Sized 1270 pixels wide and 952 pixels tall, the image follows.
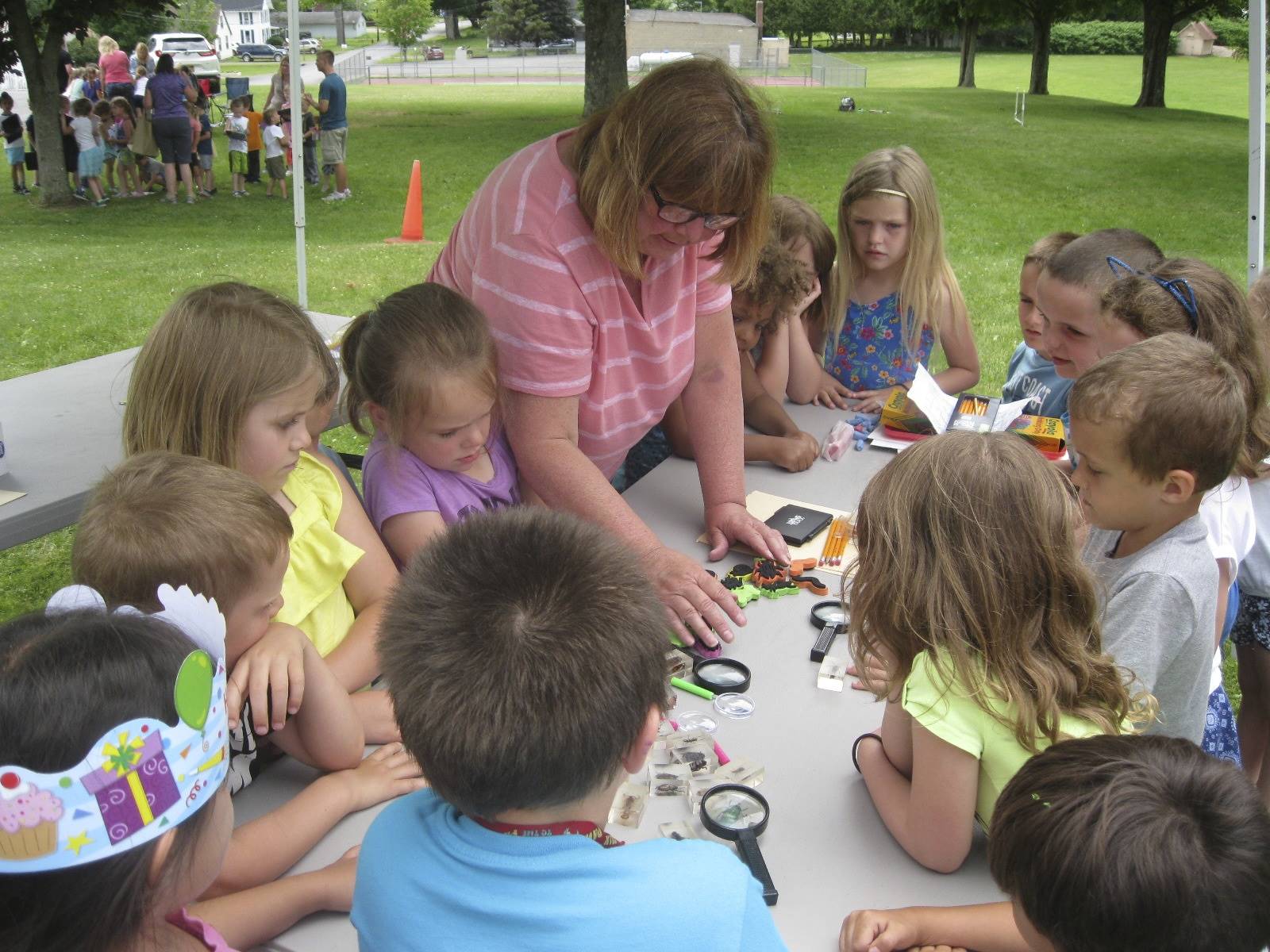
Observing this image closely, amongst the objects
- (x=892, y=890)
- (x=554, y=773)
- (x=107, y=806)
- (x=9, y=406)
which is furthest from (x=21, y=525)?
(x=892, y=890)

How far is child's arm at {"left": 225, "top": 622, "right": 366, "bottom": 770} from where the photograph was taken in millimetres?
1533

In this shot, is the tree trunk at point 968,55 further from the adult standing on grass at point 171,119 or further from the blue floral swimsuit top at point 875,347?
the blue floral swimsuit top at point 875,347

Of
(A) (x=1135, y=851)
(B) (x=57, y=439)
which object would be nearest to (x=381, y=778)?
(A) (x=1135, y=851)

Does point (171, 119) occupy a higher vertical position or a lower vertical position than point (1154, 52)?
lower

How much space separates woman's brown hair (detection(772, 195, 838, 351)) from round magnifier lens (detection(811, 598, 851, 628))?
4.73 feet

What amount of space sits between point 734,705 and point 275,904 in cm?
80

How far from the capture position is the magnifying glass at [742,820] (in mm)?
1403

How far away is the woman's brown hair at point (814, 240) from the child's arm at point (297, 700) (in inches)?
82.7

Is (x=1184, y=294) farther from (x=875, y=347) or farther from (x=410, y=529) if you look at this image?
(x=410, y=529)

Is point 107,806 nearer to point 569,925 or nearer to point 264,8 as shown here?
point 569,925

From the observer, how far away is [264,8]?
5269 cm

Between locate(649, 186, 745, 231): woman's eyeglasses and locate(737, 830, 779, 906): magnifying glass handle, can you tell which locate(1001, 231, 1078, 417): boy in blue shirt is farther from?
locate(737, 830, 779, 906): magnifying glass handle

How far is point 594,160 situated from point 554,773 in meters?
1.32

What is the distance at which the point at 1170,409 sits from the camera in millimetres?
1830
